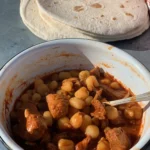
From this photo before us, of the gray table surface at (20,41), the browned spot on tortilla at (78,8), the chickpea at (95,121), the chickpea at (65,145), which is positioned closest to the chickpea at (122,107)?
the chickpea at (95,121)

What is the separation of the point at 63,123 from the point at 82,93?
0.13m

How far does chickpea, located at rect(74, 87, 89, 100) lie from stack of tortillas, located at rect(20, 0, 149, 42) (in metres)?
0.36

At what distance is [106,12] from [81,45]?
1.21 ft

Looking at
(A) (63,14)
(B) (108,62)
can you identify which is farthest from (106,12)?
(B) (108,62)

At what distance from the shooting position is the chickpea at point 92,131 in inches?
37.9

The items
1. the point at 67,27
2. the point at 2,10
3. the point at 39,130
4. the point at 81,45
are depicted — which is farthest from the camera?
the point at 2,10

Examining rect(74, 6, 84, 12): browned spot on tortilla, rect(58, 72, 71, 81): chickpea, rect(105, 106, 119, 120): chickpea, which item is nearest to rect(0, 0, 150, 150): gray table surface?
rect(74, 6, 84, 12): browned spot on tortilla

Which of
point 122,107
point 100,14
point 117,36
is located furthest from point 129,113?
point 100,14

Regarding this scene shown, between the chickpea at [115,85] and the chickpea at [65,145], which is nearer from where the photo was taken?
the chickpea at [65,145]

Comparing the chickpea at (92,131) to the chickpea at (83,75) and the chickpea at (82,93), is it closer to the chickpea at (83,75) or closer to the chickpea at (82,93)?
the chickpea at (82,93)

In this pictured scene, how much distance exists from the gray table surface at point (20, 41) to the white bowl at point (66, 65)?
0.25 meters

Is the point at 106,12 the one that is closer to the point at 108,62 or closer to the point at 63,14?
the point at 63,14

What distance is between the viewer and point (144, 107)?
3.56ft

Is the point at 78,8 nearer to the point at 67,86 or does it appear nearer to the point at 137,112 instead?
the point at 67,86
